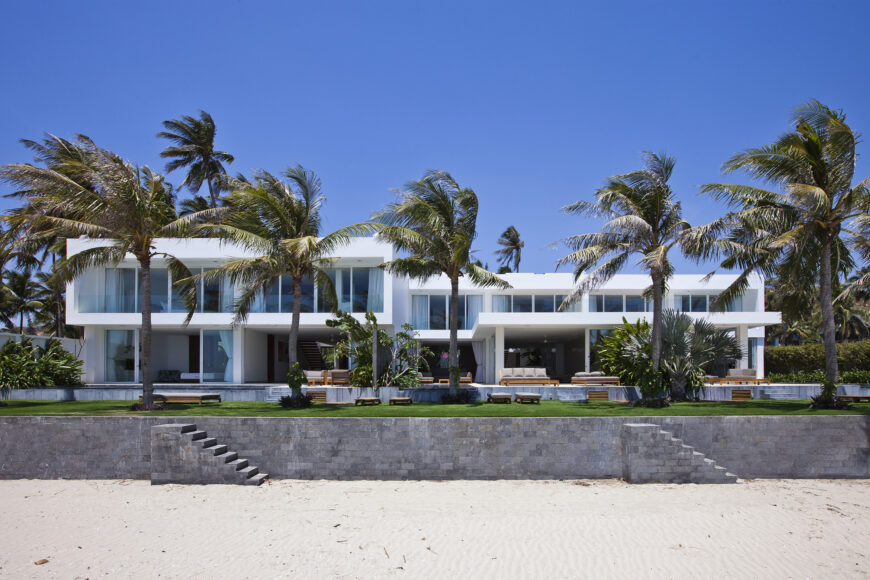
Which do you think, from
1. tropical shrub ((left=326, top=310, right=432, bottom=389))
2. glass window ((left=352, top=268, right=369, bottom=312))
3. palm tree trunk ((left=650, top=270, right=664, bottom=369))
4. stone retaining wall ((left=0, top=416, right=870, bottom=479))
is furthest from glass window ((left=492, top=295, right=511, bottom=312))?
stone retaining wall ((left=0, top=416, right=870, bottom=479))

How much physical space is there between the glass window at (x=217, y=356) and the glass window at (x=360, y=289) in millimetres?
4926

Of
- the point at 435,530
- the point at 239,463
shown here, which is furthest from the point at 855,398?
the point at 239,463

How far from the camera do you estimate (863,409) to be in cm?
1380

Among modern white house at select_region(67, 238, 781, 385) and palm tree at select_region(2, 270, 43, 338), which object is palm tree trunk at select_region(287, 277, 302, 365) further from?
palm tree at select_region(2, 270, 43, 338)

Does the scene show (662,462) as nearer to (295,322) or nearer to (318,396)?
(295,322)

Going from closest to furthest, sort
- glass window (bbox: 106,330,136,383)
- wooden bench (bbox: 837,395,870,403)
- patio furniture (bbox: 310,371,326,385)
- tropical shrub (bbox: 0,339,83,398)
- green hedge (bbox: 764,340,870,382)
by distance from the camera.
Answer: wooden bench (bbox: 837,395,870,403), tropical shrub (bbox: 0,339,83,398), patio furniture (bbox: 310,371,326,385), glass window (bbox: 106,330,136,383), green hedge (bbox: 764,340,870,382)

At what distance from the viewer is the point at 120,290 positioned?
22.7 metres

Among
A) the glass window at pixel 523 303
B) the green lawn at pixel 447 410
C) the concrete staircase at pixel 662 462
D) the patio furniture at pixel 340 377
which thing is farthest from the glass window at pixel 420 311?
the concrete staircase at pixel 662 462

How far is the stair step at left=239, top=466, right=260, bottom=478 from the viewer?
1138 cm

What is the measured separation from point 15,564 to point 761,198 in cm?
1638

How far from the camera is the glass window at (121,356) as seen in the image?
2303cm

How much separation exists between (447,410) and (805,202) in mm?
9521

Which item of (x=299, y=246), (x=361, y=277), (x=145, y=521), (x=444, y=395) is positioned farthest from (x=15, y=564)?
(x=361, y=277)

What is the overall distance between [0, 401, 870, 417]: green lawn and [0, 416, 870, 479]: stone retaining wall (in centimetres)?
104
